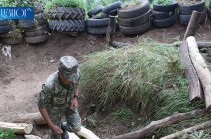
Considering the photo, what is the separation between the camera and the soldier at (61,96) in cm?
267

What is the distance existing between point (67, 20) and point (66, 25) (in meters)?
0.17

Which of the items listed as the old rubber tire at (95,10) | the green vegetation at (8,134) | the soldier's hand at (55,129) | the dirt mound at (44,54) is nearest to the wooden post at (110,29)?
the dirt mound at (44,54)

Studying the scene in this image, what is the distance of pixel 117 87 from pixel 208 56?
227cm

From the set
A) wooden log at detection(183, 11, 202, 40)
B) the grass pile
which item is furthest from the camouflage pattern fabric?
wooden log at detection(183, 11, 202, 40)

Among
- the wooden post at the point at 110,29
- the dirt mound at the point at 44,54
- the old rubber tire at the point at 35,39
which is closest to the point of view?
the dirt mound at the point at 44,54

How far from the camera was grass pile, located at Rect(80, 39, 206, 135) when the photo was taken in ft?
12.6

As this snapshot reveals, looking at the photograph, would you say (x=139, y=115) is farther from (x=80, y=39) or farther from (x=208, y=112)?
(x=80, y=39)

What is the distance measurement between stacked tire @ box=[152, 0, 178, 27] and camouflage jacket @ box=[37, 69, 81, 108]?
209 inches

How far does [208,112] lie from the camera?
332 cm

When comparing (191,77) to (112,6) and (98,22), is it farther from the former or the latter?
(112,6)

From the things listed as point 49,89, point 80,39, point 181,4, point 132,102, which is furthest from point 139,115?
point 181,4

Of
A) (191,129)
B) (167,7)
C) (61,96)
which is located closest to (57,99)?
(61,96)

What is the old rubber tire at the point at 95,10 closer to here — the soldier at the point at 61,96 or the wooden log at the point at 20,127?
the wooden log at the point at 20,127

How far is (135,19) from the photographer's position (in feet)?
23.6
